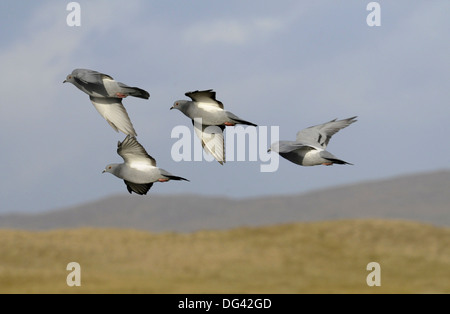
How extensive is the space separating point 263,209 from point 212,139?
486 feet

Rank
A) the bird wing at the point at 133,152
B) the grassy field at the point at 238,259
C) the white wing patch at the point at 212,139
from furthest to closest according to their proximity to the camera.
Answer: the grassy field at the point at 238,259, the white wing patch at the point at 212,139, the bird wing at the point at 133,152

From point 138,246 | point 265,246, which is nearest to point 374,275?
point 265,246

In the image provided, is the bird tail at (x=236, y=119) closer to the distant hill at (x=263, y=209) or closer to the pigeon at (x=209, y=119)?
the pigeon at (x=209, y=119)

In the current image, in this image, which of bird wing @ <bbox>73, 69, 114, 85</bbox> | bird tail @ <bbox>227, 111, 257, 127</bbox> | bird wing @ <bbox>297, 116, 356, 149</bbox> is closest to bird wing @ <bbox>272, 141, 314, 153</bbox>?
bird wing @ <bbox>297, 116, 356, 149</bbox>

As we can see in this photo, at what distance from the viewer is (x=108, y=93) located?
48.4 feet

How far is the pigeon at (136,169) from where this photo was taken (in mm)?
13297

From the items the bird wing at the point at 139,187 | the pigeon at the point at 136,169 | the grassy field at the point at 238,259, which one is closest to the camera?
the pigeon at the point at 136,169

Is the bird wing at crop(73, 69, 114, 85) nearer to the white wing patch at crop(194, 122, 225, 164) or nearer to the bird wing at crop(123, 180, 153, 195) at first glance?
the white wing patch at crop(194, 122, 225, 164)

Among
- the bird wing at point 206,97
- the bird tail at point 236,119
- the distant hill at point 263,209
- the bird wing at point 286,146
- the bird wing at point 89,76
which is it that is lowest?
the bird wing at point 286,146

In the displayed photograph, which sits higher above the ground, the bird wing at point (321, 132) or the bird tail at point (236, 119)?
the bird wing at point (321, 132)

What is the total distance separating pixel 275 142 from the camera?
14.8m

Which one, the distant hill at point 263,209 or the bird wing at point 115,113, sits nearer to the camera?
the bird wing at point 115,113

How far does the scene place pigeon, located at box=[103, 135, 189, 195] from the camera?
13297 millimetres

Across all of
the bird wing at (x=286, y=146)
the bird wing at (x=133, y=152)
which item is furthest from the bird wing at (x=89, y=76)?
the bird wing at (x=286, y=146)
